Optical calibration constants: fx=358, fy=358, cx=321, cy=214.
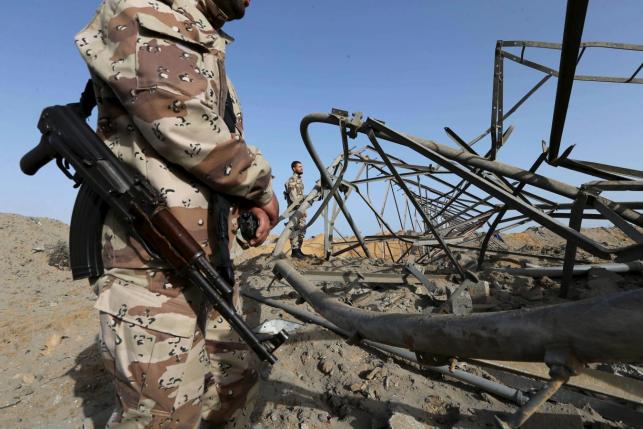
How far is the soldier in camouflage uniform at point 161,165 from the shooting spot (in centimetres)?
118

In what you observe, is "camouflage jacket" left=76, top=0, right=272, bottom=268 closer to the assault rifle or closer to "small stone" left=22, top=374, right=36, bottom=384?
the assault rifle

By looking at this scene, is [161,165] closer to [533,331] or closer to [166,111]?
[166,111]

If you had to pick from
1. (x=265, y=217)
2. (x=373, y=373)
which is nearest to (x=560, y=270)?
(x=373, y=373)

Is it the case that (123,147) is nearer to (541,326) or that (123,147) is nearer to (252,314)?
(541,326)

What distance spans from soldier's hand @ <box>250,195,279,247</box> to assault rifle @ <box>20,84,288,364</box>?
4cm

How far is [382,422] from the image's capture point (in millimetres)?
1728

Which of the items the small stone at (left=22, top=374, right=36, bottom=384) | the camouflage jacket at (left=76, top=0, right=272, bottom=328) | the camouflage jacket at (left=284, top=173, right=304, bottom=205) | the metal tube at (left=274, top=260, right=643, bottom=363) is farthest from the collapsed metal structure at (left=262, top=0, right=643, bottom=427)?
the camouflage jacket at (left=284, top=173, right=304, bottom=205)

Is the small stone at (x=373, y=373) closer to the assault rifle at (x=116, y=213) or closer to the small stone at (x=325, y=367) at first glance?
the small stone at (x=325, y=367)

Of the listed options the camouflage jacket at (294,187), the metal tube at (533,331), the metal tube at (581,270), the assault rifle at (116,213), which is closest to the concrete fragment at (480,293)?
the metal tube at (581,270)

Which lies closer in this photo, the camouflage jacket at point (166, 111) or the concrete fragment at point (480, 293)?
the camouflage jacket at point (166, 111)

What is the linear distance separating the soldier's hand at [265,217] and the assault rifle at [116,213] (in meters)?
0.04

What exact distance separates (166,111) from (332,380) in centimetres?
176

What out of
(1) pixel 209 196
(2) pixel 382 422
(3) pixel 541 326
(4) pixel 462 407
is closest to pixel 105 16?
(1) pixel 209 196

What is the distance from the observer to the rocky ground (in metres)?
1.71
